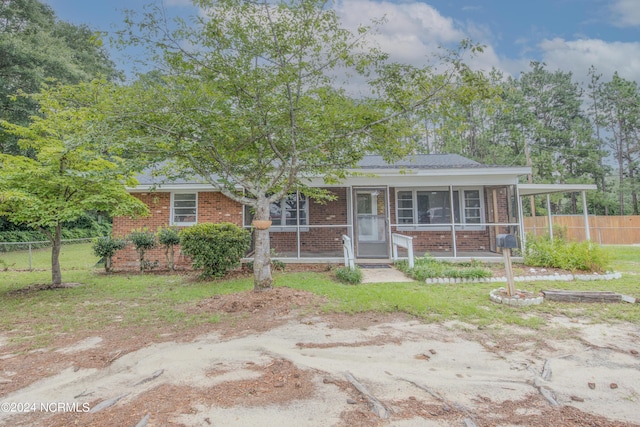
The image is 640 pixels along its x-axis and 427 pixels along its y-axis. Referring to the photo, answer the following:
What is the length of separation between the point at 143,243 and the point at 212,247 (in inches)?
108

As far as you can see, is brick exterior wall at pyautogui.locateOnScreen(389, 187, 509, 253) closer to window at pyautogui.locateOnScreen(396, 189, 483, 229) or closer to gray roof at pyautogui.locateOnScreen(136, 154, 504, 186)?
window at pyautogui.locateOnScreen(396, 189, 483, 229)

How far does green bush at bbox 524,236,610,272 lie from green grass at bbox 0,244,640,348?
638mm

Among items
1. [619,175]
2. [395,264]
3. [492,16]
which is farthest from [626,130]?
[395,264]

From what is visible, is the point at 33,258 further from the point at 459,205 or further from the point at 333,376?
the point at 459,205

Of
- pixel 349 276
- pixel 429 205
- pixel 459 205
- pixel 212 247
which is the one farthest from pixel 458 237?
pixel 212 247

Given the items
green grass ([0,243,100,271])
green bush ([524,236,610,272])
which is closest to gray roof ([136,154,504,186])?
green bush ([524,236,610,272])

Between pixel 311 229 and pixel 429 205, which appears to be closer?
pixel 311 229

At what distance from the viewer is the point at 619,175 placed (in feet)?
98.3

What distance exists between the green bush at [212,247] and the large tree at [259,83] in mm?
2656

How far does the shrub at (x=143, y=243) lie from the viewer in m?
9.25

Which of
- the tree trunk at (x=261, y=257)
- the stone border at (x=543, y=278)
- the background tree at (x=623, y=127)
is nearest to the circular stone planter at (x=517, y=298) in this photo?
Result: the stone border at (x=543, y=278)

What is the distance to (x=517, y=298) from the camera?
18.1 feet

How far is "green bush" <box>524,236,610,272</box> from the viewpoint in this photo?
7.91m

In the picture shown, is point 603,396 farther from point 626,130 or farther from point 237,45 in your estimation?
point 626,130
